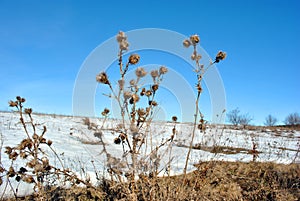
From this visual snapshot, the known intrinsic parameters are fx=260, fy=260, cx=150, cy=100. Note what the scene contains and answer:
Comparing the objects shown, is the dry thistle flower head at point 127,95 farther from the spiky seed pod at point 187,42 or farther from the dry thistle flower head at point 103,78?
the spiky seed pod at point 187,42

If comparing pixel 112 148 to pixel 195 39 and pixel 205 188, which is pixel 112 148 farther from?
pixel 195 39

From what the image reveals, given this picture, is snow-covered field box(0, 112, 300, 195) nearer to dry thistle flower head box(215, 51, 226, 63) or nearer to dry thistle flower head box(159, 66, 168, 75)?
dry thistle flower head box(159, 66, 168, 75)

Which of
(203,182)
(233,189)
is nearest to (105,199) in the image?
(203,182)

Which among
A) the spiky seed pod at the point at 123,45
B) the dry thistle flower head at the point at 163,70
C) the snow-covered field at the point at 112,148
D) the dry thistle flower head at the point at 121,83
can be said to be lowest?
the snow-covered field at the point at 112,148

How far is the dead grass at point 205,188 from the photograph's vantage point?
91.7 inches

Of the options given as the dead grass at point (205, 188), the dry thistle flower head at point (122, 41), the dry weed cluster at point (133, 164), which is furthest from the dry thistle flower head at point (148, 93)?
the dead grass at point (205, 188)

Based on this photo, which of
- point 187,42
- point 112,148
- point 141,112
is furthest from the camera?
point 112,148

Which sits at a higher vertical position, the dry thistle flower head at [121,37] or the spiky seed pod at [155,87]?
the dry thistle flower head at [121,37]

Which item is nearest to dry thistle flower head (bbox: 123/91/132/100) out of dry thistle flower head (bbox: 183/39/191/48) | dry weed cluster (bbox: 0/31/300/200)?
dry weed cluster (bbox: 0/31/300/200)

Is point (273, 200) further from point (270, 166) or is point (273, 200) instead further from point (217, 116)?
point (270, 166)

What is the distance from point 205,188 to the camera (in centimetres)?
316

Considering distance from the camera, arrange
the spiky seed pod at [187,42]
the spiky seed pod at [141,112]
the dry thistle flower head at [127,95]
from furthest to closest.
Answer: the spiky seed pod at [187,42], the spiky seed pod at [141,112], the dry thistle flower head at [127,95]

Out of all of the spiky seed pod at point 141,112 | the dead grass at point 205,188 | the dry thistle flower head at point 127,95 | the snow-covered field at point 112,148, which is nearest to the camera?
the dry thistle flower head at point 127,95

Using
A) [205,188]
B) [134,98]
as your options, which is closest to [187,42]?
[134,98]
